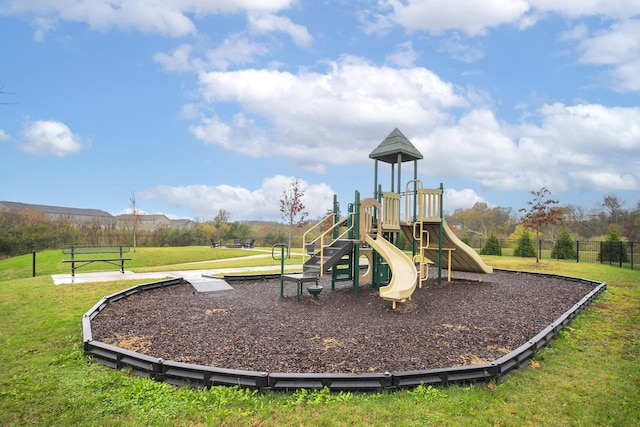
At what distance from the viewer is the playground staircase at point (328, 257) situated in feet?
28.9

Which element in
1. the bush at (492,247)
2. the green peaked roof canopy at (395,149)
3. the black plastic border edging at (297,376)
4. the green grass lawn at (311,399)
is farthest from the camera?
the bush at (492,247)

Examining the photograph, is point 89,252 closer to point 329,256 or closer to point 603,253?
point 329,256

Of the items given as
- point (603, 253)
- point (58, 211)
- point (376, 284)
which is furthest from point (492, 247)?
point (58, 211)

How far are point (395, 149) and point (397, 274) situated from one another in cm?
423

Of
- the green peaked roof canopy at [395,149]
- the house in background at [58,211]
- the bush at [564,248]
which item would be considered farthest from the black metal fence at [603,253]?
the house in background at [58,211]

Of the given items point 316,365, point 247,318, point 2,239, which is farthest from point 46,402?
point 2,239

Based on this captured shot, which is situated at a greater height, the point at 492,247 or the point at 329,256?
the point at 329,256

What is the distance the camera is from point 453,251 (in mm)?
11711

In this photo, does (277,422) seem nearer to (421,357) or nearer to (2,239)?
(421,357)

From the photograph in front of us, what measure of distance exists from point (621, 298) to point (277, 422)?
1020 cm

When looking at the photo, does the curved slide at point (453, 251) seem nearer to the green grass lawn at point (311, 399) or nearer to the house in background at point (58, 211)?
the green grass lawn at point (311, 399)

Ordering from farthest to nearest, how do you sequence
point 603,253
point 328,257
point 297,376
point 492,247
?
point 492,247 → point 603,253 → point 328,257 → point 297,376

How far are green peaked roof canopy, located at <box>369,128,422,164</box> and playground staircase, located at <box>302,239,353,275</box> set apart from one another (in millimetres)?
3228

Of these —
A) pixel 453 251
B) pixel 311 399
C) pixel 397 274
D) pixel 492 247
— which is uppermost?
pixel 453 251
